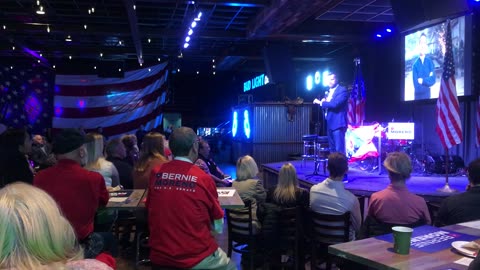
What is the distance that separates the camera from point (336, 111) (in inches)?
271

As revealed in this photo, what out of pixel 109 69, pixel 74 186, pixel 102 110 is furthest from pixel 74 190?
pixel 109 69

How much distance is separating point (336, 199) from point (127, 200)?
5.99 feet

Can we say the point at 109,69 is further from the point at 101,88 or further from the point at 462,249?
the point at 462,249

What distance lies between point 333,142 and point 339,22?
4.11m

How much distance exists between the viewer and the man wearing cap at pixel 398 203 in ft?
9.76

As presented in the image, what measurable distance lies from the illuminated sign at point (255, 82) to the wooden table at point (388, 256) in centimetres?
1403

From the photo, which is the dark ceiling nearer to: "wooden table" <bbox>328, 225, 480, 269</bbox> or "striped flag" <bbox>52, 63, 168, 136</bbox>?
"striped flag" <bbox>52, 63, 168, 136</bbox>

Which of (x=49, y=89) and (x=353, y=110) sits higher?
(x=49, y=89)

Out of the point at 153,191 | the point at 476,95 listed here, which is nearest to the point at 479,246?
the point at 153,191

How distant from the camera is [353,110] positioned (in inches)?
357

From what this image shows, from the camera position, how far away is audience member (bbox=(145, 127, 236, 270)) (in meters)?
2.29

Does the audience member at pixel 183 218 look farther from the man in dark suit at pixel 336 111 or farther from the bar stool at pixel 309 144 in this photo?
the bar stool at pixel 309 144

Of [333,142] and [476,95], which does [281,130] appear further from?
[476,95]

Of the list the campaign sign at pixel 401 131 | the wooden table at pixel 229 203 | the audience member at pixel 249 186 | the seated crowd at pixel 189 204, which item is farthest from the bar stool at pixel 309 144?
the wooden table at pixel 229 203
